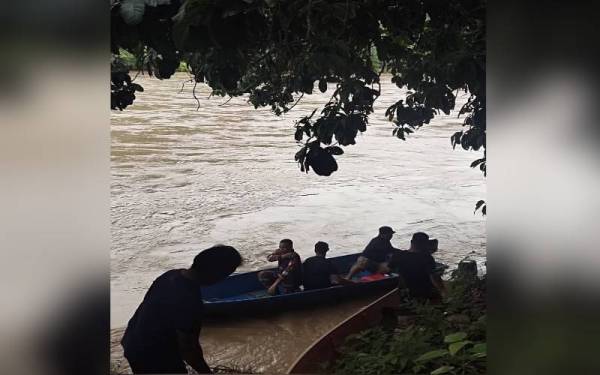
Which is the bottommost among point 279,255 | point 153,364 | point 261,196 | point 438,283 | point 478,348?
point 153,364

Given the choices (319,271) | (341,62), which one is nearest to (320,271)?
(319,271)

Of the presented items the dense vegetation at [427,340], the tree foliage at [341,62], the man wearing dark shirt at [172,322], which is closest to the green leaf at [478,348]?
the dense vegetation at [427,340]

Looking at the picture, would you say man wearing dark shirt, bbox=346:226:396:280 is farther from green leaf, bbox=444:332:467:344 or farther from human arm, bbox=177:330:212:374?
human arm, bbox=177:330:212:374

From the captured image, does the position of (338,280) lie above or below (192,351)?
above

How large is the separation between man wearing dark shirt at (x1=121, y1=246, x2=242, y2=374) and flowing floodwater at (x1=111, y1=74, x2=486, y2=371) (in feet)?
0.15

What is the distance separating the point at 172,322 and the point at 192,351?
14 centimetres

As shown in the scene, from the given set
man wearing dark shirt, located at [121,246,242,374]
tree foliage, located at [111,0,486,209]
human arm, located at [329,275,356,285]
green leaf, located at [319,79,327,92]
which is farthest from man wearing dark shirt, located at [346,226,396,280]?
green leaf, located at [319,79,327,92]

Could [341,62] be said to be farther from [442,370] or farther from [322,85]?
[442,370]

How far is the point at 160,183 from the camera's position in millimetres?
2801

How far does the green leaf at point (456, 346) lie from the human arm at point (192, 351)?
93 cm

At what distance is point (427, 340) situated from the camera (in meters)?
2.72
